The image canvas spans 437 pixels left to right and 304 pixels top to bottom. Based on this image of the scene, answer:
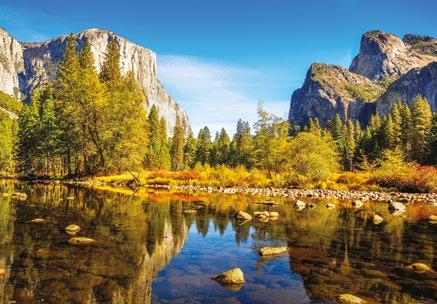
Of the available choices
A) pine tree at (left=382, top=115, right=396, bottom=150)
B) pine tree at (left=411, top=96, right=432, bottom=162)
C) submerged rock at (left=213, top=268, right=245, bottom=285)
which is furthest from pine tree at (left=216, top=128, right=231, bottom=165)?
submerged rock at (left=213, top=268, right=245, bottom=285)

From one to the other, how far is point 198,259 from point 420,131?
2726 inches

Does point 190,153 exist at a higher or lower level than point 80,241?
higher

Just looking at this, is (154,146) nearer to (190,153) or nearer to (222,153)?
(222,153)

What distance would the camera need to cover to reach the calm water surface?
292 inches

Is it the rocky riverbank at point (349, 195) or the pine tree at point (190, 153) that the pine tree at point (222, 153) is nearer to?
the pine tree at point (190, 153)

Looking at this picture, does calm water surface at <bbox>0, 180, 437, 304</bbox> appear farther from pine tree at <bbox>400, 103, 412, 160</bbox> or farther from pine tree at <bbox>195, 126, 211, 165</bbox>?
pine tree at <bbox>195, 126, 211, 165</bbox>

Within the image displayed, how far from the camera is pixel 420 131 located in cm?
6906

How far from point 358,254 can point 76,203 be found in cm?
1447

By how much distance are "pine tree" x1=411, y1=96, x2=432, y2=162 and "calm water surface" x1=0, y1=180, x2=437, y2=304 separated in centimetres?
5857

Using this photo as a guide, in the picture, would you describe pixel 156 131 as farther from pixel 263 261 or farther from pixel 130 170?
pixel 263 261

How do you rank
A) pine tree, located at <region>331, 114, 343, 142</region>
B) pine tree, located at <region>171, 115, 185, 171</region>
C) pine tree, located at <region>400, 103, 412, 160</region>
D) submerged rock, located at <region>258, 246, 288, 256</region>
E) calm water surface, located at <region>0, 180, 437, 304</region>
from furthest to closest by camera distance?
pine tree, located at <region>331, 114, 343, 142</region>, pine tree, located at <region>171, 115, 185, 171</region>, pine tree, located at <region>400, 103, 412, 160</region>, submerged rock, located at <region>258, 246, 288, 256</region>, calm water surface, located at <region>0, 180, 437, 304</region>

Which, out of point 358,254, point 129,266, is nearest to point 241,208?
point 358,254

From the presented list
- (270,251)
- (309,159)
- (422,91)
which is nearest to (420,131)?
(309,159)

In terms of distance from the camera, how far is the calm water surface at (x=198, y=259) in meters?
7.41
